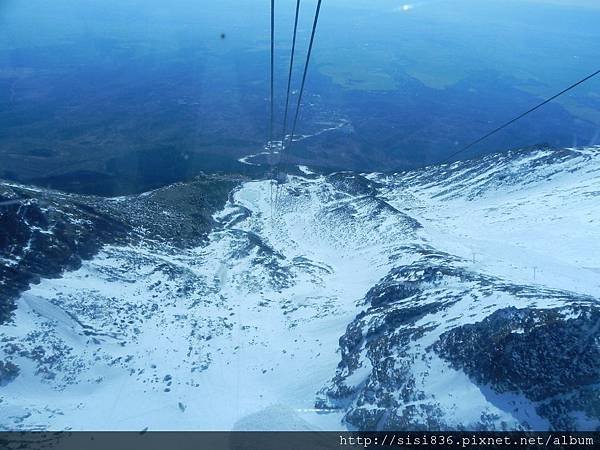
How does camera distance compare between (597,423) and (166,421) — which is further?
(166,421)

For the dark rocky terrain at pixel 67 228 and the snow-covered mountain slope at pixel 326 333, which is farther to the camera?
the dark rocky terrain at pixel 67 228

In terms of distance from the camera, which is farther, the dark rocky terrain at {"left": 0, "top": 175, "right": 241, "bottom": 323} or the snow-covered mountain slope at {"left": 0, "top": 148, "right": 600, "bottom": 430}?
the dark rocky terrain at {"left": 0, "top": 175, "right": 241, "bottom": 323}

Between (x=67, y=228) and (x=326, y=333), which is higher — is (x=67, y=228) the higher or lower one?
the higher one

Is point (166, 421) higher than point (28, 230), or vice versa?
point (28, 230)

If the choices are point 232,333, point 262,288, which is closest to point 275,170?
point 262,288

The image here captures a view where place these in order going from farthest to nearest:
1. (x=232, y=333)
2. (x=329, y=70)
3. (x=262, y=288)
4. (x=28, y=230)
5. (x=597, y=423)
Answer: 1. (x=329, y=70)
2. (x=262, y=288)
3. (x=28, y=230)
4. (x=232, y=333)
5. (x=597, y=423)

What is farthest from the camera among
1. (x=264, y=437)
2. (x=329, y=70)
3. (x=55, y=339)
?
(x=329, y=70)

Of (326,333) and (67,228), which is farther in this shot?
(67,228)

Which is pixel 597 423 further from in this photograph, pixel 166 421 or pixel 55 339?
pixel 55 339
